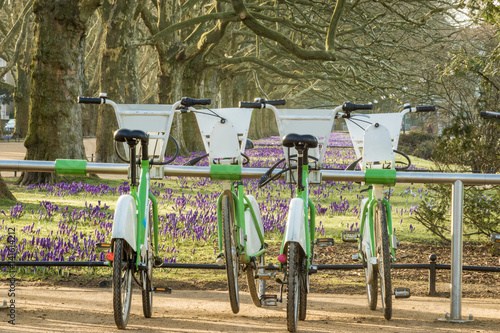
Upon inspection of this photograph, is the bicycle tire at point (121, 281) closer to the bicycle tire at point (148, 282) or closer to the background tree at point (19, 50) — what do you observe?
the bicycle tire at point (148, 282)

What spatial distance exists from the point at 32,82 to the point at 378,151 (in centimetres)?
973

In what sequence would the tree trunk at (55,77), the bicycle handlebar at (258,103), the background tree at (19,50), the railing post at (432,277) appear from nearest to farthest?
the bicycle handlebar at (258,103) → the railing post at (432,277) → the tree trunk at (55,77) → the background tree at (19,50)

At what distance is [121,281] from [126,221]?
0.33 metres

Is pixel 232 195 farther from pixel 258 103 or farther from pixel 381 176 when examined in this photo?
pixel 381 176

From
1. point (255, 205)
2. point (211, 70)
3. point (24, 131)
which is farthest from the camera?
point (24, 131)

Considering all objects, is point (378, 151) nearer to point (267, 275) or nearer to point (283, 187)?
→ point (267, 275)

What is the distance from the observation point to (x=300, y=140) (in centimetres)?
412

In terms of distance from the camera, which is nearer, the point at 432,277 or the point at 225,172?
the point at 225,172

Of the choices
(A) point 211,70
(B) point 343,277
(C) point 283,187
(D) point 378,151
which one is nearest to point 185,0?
(A) point 211,70

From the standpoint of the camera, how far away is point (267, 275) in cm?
452

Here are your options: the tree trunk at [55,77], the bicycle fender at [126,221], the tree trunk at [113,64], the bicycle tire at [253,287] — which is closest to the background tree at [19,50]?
the tree trunk at [113,64]

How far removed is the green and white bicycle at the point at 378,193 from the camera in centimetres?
438

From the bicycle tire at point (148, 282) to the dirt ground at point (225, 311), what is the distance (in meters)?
0.07

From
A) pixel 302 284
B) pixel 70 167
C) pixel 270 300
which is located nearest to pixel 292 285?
pixel 302 284
